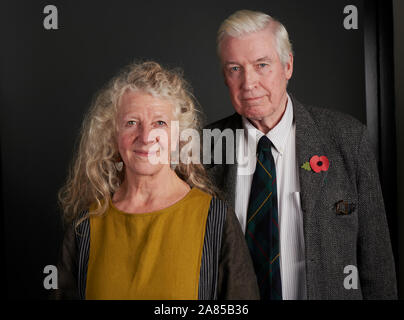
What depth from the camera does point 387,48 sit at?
4.08 feet

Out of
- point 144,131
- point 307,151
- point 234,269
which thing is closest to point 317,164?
point 307,151

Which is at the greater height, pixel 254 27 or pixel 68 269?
pixel 254 27

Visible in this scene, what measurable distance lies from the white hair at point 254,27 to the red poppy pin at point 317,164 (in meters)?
0.31

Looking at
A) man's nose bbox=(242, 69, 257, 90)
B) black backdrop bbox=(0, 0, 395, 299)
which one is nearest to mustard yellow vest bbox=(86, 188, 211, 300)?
black backdrop bbox=(0, 0, 395, 299)

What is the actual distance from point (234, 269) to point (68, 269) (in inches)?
19.4

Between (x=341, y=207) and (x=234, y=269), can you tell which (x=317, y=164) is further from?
(x=234, y=269)

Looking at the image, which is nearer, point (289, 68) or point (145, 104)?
point (145, 104)

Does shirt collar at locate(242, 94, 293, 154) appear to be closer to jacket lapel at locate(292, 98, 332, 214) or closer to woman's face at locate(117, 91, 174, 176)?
jacket lapel at locate(292, 98, 332, 214)

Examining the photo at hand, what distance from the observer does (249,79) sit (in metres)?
1.14

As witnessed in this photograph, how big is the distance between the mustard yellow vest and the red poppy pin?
0.32 meters

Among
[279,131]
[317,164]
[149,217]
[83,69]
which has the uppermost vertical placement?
[83,69]

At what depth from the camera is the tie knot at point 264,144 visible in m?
1.18
